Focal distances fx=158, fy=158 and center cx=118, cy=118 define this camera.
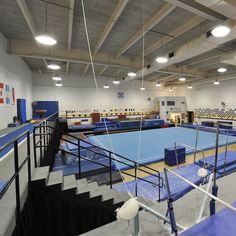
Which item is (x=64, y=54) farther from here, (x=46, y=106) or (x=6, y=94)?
(x=46, y=106)

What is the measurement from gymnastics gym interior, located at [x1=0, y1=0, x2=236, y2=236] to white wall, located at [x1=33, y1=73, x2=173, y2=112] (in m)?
0.08

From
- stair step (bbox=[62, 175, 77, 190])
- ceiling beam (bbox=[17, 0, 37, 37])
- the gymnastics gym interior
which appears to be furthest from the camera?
ceiling beam (bbox=[17, 0, 37, 37])

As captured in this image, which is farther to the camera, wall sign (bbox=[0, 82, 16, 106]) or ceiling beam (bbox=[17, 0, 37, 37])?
wall sign (bbox=[0, 82, 16, 106])

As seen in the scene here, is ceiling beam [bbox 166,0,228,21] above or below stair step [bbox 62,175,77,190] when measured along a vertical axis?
above

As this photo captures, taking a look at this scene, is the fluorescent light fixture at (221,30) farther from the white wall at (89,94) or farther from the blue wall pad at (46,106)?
the blue wall pad at (46,106)

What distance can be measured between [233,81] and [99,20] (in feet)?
35.8

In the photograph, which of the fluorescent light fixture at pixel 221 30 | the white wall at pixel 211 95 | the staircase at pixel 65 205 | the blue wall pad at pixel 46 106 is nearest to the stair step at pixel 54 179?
the staircase at pixel 65 205

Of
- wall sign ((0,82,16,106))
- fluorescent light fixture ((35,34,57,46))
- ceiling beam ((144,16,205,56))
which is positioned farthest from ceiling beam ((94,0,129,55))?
wall sign ((0,82,16,106))

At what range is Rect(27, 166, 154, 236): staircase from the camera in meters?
2.27

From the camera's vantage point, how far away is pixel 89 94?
40.3 feet

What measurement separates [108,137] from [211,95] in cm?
1086

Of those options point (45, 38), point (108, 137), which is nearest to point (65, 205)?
point (108, 137)

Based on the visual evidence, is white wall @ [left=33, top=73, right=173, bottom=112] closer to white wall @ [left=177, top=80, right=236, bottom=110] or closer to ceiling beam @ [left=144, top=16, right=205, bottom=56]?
white wall @ [left=177, top=80, right=236, bottom=110]

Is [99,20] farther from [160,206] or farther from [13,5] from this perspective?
[160,206]
